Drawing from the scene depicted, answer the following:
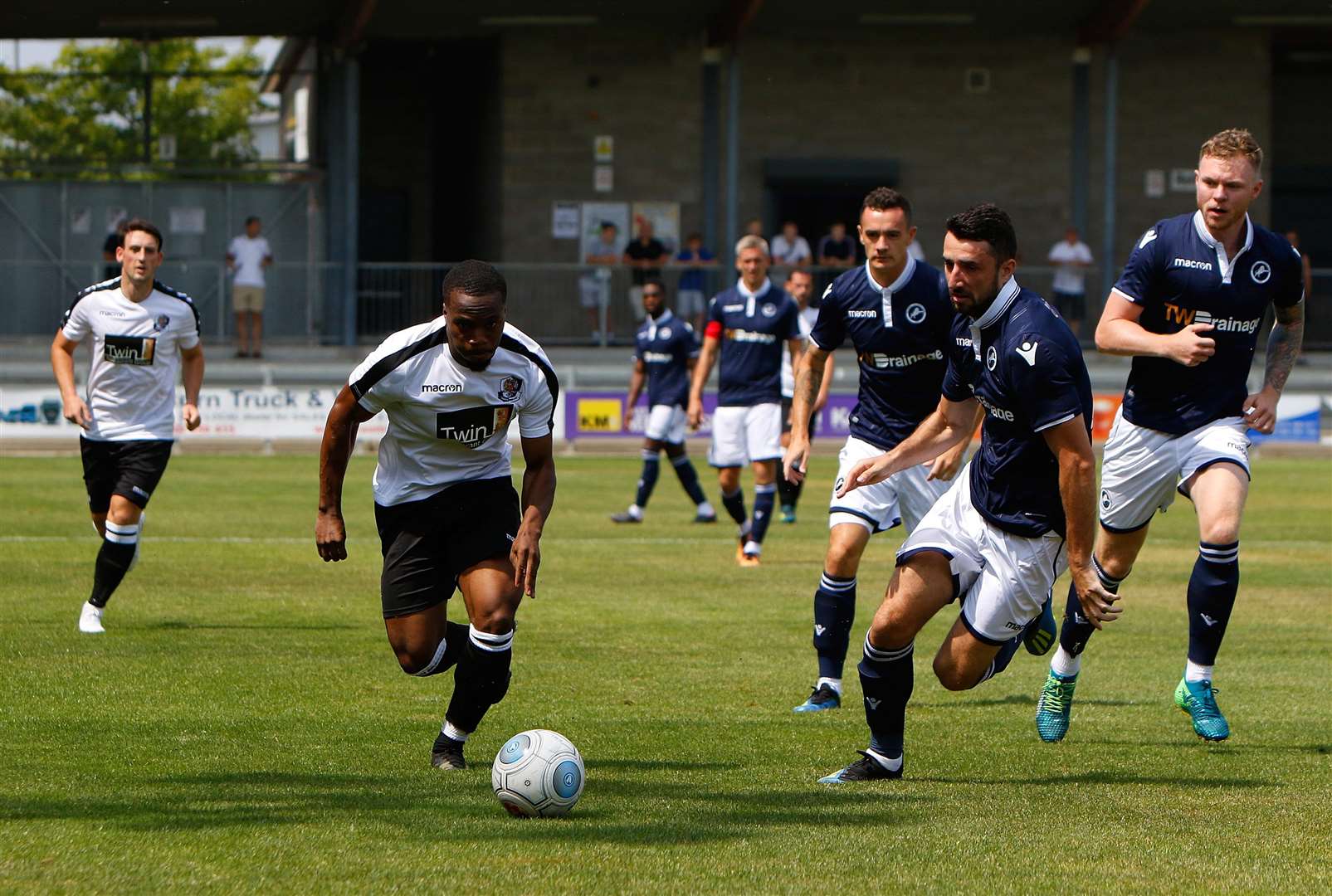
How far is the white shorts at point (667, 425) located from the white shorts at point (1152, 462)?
406 inches

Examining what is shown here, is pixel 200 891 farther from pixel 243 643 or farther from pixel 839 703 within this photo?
pixel 243 643

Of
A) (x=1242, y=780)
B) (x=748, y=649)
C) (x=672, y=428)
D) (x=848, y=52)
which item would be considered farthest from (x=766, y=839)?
(x=848, y=52)

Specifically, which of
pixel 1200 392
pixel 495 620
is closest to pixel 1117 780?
pixel 1200 392

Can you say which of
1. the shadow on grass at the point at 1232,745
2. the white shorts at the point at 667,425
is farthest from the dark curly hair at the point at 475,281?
the white shorts at the point at 667,425

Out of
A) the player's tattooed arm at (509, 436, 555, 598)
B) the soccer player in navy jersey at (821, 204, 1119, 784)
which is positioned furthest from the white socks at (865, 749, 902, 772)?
the player's tattooed arm at (509, 436, 555, 598)

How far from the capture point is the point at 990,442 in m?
6.78

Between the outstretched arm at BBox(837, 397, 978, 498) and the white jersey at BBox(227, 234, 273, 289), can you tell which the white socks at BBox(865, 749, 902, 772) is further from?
the white jersey at BBox(227, 234, 273, 289)

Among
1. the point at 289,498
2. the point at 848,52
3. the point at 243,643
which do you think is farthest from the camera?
the point at 848,52

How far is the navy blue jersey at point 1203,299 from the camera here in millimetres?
7727

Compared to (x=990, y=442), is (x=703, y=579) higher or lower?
lower

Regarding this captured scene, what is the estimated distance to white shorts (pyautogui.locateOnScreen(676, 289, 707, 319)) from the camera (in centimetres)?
3058

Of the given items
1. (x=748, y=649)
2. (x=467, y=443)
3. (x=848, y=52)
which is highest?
(x=848, y=52)

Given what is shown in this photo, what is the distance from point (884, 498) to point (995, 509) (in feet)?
7.10

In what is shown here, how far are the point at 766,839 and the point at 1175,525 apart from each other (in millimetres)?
13876
